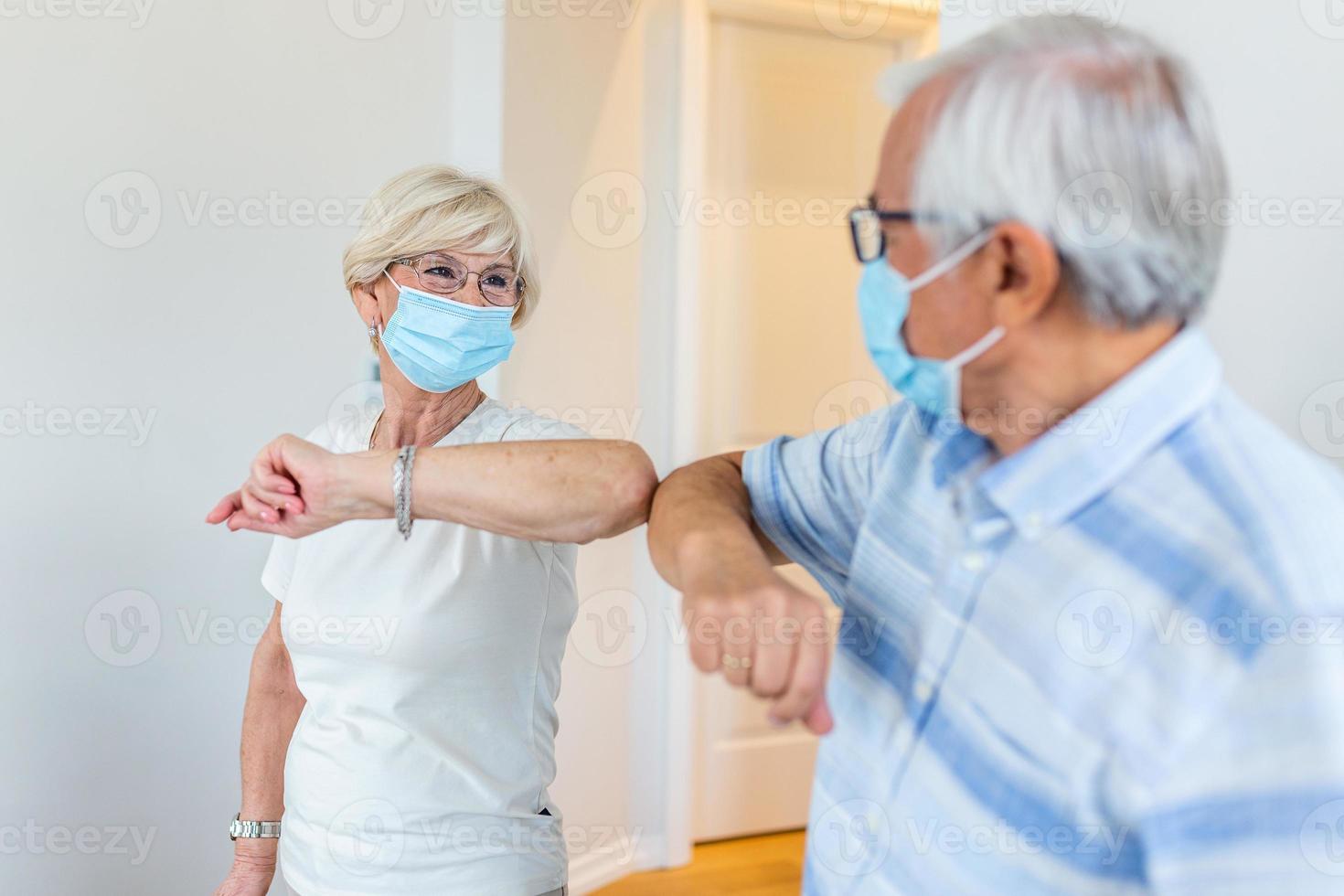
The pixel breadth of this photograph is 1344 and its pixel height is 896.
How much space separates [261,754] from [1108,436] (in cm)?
139

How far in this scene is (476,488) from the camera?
1096 mm

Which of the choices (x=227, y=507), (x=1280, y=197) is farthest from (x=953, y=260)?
(x=227, y=507)

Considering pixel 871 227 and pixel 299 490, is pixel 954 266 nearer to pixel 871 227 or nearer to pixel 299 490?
pixel 871 227

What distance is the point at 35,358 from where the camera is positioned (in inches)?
84.4

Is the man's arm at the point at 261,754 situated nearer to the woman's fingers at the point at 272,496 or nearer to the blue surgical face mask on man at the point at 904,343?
the woman's fingers at the point at 272,496

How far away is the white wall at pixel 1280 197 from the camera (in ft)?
3.33

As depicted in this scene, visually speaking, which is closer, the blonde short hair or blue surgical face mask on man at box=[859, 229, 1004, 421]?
blue surgical face mask on man at box=[859, 229, 1004, 421]

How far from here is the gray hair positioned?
0.75 m

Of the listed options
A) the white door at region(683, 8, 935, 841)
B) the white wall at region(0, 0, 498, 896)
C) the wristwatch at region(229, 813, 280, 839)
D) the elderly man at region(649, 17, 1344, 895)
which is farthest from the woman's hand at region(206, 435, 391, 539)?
the white door at region(683, 8, 935, 841)

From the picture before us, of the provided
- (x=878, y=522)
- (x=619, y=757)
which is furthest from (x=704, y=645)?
(x=619, y=757)

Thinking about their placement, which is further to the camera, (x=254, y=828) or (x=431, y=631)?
(x=254, y=828)

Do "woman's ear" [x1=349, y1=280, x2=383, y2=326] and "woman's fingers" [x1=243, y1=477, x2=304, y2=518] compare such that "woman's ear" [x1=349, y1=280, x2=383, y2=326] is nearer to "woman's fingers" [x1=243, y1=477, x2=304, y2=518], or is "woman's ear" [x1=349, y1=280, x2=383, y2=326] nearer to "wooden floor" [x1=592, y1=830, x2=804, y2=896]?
"woman's fingers" [x1=243, y1=477, x2=304, y2=518]

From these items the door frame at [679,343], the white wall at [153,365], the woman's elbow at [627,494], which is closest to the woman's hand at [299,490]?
the woman's elbow at [627,494]

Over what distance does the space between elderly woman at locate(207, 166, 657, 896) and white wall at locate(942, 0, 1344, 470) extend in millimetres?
743
